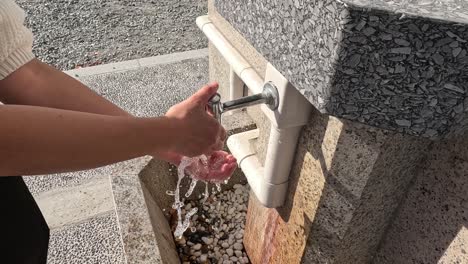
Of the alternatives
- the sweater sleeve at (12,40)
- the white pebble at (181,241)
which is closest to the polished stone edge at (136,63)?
the white pebble at (181,241)

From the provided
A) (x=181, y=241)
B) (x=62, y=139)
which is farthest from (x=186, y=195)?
(x=62, y=139)

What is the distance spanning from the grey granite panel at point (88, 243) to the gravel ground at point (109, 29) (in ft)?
8.57

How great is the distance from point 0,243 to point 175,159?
69 cm

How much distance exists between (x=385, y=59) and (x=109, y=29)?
17.5 feet

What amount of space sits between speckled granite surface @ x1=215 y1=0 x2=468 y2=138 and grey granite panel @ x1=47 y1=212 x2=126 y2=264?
6.04 ft

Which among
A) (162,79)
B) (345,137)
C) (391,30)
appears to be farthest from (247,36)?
(162,79)

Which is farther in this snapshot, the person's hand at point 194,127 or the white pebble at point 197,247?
the white pebble at point 197,247

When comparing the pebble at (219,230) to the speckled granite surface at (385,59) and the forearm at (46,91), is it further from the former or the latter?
the speckled granite surface at (385,59)

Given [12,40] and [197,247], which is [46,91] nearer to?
[12,40]

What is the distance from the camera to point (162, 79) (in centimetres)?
421

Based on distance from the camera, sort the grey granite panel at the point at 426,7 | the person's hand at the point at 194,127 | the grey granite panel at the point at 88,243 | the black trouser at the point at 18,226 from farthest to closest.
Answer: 1. the grey granite panel at the point at 88,243
2. the black trouser at the point at 18,226
3. the person's hand at the point at 194,127
4. the grey granite panel at the point at 426,7

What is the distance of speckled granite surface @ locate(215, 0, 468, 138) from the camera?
2.52ft

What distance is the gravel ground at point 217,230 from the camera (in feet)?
8.53

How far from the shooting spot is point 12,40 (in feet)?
4.00
